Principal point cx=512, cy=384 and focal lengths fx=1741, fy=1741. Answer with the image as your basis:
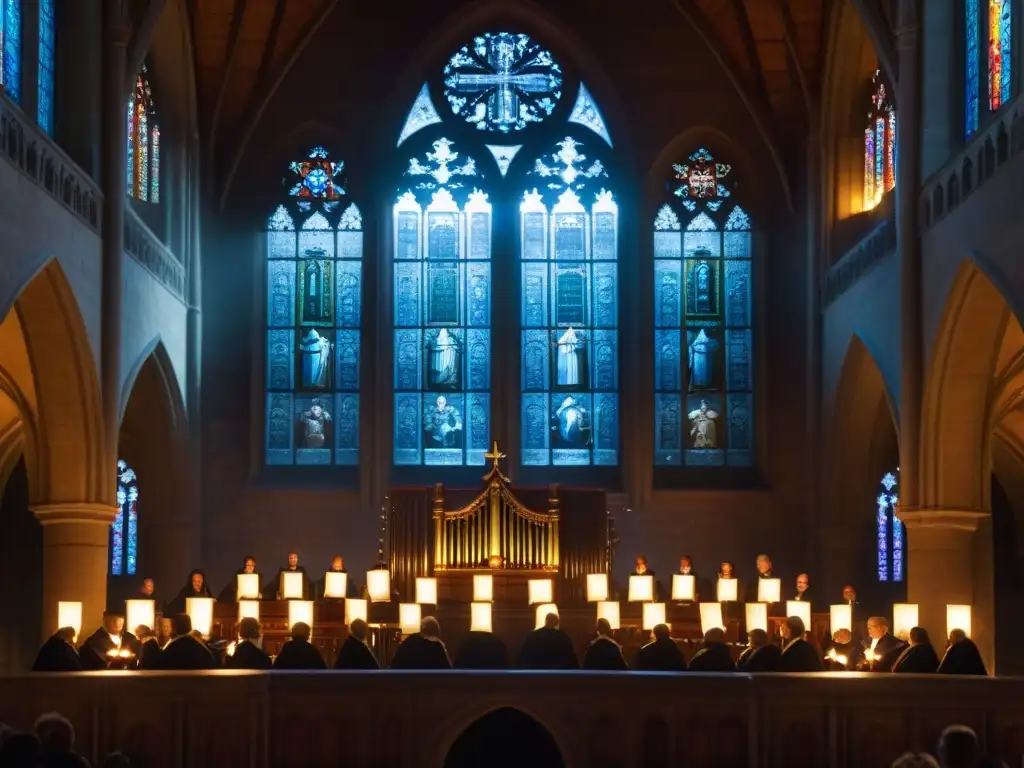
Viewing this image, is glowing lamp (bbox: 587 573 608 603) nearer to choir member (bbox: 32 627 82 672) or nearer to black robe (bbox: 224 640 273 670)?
black robe (bbox: 224 640 273 670)

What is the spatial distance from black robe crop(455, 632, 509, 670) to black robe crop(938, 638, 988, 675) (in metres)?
3.51

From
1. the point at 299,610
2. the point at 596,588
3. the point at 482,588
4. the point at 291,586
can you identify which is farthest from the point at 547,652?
the point at 291,586

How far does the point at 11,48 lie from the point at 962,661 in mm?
11757

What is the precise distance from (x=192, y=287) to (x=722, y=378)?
8213 mm

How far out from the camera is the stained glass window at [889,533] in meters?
26.7

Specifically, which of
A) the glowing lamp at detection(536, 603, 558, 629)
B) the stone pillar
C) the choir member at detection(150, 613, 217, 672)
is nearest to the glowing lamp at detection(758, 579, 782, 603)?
the glowing lamp at detection(536, 603, 558, 629)

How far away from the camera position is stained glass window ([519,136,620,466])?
26.8 meters

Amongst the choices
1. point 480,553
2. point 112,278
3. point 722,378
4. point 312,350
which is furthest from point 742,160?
point 112,278

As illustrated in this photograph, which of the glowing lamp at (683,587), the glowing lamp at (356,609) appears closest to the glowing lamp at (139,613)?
the glowing lamp at (356,609)

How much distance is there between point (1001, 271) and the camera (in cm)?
1727

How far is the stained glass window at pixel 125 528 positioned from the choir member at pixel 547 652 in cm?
1394

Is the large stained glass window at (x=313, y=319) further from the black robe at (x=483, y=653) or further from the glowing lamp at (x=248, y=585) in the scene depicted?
the black robe at (x=483, y=653)

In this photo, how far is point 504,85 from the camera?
27.5 metres

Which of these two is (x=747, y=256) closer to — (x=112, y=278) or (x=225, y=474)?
(x=225, y=474)
